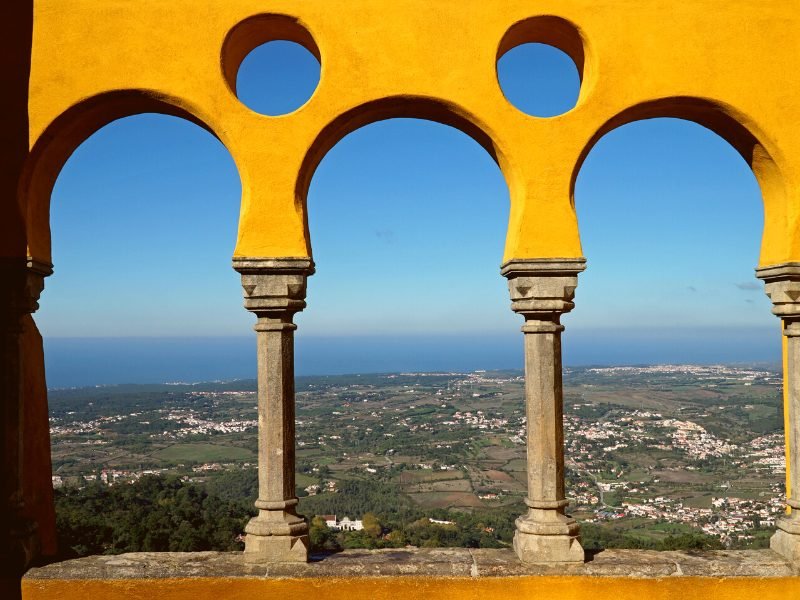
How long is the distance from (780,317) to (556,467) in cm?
190

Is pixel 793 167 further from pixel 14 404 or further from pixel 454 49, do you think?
pixel 14 404

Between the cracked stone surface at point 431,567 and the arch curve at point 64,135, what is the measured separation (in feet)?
7.20

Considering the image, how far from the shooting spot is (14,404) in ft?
15.1

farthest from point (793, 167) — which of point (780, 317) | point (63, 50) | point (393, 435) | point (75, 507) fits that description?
Answer: point (393, 435)

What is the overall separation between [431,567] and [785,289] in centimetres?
310

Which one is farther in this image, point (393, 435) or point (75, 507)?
point (393, 435)

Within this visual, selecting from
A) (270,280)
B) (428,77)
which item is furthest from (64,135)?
(428,77)

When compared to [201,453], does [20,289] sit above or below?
above

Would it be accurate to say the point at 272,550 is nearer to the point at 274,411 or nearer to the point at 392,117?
the point at 274,411

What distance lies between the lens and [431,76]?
15.7 ft

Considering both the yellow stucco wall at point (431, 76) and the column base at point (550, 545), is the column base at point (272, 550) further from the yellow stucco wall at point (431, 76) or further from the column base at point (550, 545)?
the yellow stucco wall at point (431, 76)

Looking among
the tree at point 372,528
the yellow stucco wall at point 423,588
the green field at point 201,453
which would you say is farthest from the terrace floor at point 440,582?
the green field at point 201,453

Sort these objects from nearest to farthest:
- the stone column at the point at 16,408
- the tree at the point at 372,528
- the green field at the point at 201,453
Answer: the stone column at the point at 16,408
the tree at the point at 372,528
the green field at the point at 201,453

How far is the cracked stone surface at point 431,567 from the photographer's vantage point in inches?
180
